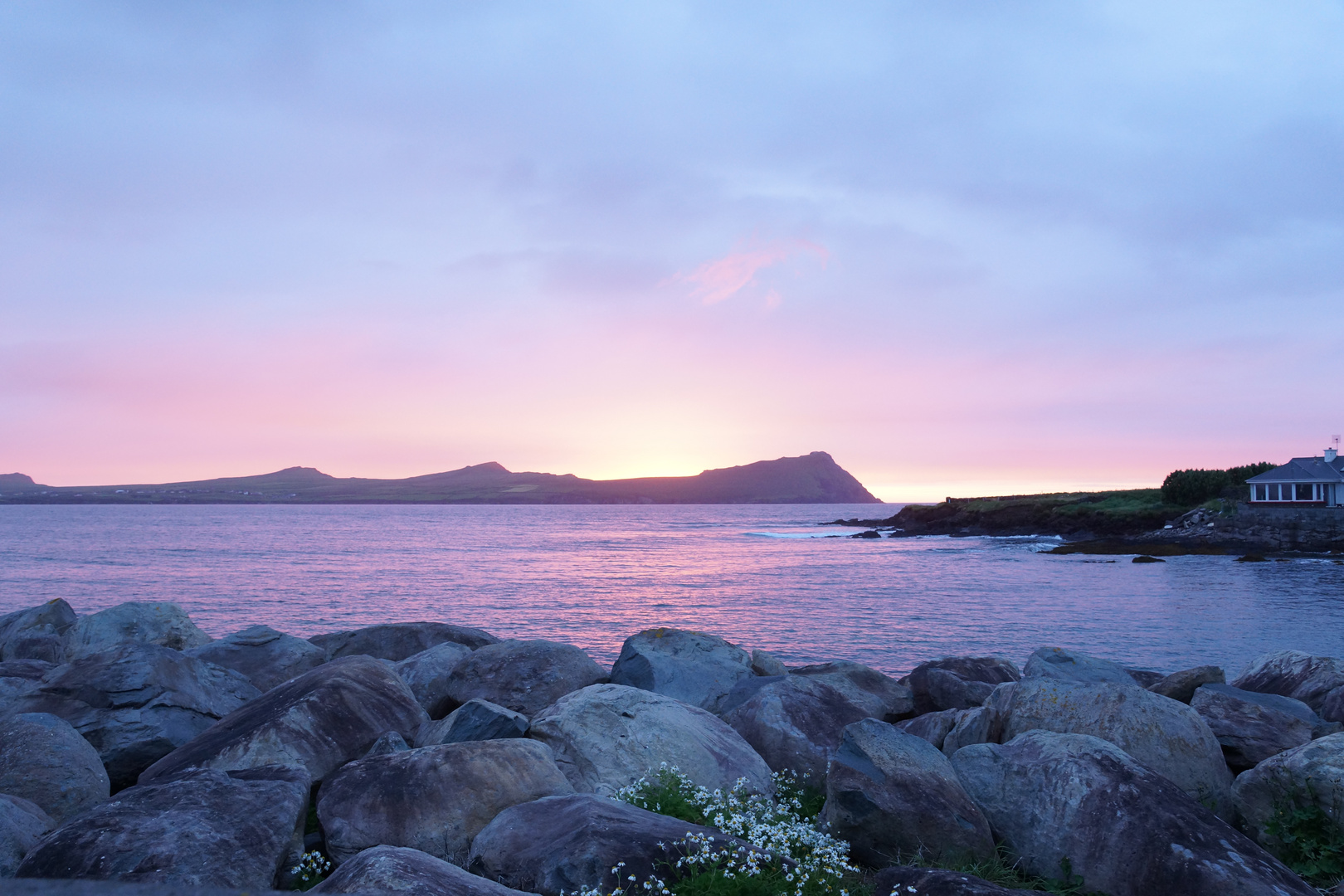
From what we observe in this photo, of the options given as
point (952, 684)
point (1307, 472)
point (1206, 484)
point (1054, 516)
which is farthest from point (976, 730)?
point (1054, 516)

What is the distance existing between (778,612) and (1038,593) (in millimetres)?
12934

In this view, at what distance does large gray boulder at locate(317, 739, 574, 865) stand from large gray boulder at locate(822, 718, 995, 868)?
218cm

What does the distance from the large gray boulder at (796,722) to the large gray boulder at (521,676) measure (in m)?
2.24

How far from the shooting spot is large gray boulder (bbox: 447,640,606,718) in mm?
10562

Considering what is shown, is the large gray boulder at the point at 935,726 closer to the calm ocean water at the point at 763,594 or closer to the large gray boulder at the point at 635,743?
the large gray boulder at the point at 635,743

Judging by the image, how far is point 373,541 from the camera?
75.5 meters

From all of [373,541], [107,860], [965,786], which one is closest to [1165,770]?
[965,786]

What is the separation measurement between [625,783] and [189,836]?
342cm

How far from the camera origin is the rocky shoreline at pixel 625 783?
5184 millimetres

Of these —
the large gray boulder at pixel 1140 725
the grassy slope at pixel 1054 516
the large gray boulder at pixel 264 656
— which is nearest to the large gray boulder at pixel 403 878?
the large gray boulder at pixel 1140 725

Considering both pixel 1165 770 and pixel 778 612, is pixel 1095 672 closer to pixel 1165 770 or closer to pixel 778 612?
pixel 1165 770

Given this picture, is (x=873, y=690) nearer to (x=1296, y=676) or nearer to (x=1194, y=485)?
(x=1296, y=676)

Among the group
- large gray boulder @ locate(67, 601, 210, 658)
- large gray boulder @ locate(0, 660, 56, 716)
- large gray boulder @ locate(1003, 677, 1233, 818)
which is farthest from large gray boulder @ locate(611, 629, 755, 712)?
large gray boulder @ locate(67, 601, 210, 658)

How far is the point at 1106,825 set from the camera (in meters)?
6.09
